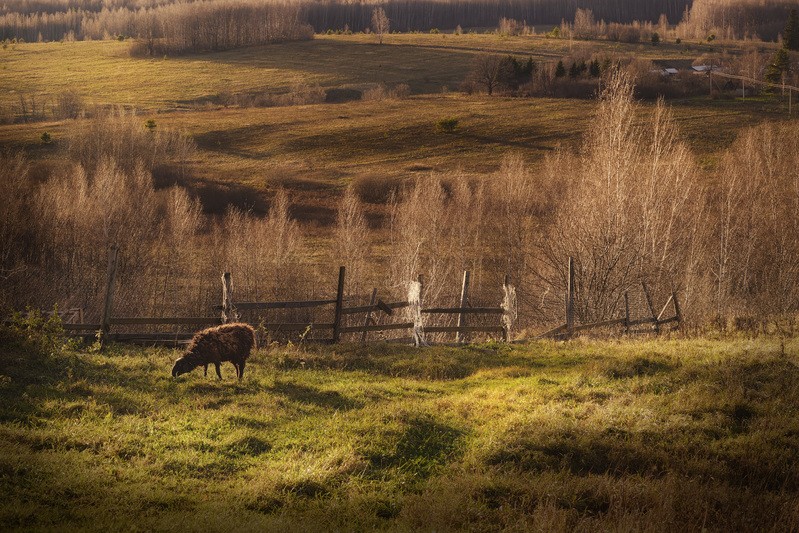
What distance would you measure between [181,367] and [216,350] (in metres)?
0.71

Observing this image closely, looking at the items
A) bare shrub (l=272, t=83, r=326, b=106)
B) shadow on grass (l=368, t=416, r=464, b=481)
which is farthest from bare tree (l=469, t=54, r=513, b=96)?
shadow on grass (l=368, t=416, r=464, b=481)

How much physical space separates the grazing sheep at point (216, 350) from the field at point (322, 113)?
46.0 meters

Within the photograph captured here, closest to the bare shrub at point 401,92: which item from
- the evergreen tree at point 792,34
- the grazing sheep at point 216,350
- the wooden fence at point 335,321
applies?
the evergreen tree at point 792,34

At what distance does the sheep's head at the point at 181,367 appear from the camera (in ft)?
46.2

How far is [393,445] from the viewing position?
11148mm

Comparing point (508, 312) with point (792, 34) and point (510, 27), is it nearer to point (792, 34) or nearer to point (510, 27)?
point (792, 34)

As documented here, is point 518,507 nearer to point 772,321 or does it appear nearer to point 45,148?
point 772,321

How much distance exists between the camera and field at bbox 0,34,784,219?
243 ft

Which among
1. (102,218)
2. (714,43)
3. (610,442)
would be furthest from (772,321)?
(714,43)

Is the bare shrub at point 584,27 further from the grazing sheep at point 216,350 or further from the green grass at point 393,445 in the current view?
the grazing sheep at point 216,350

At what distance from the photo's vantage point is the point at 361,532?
8.60m

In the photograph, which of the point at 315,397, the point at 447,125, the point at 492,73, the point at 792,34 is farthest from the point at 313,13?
the point at 315,397

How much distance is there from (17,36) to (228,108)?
242 feet

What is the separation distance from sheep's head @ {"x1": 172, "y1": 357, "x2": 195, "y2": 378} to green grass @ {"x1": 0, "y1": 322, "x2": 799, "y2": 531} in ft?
0.68
